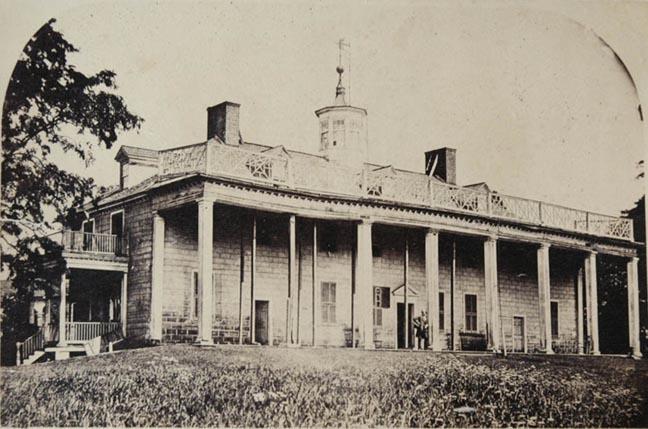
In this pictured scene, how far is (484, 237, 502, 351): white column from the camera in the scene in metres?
16.9

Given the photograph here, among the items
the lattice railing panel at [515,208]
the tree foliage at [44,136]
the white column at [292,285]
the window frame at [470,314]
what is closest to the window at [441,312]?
the window frame at [470,314]

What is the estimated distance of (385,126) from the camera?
42.4ft

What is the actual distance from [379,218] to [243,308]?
10.4ft

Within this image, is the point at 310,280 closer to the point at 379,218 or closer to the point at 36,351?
the point at 379,218

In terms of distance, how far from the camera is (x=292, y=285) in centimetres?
1426

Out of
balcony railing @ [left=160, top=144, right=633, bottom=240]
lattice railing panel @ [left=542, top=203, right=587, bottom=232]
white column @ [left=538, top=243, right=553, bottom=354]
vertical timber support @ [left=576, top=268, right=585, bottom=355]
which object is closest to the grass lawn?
balcony railing @ [left=160, top=144, right=633, bottom=240]

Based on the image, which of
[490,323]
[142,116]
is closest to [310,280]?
[490,323]

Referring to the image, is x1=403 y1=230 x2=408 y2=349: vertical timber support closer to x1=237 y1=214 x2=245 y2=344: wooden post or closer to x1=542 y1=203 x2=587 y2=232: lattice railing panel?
x1=542 y1=203 x2=587 y2=232: lattice railing panel

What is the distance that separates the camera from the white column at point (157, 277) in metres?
13.4

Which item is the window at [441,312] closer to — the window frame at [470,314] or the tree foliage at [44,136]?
the window frame at [470,314]

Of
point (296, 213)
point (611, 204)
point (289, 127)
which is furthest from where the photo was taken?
point (296, 213)

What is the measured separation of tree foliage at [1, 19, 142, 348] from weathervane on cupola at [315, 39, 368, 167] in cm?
268

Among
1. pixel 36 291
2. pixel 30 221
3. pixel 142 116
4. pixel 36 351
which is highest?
pixel 142 116

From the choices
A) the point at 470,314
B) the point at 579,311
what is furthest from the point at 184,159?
the point at 579,311
